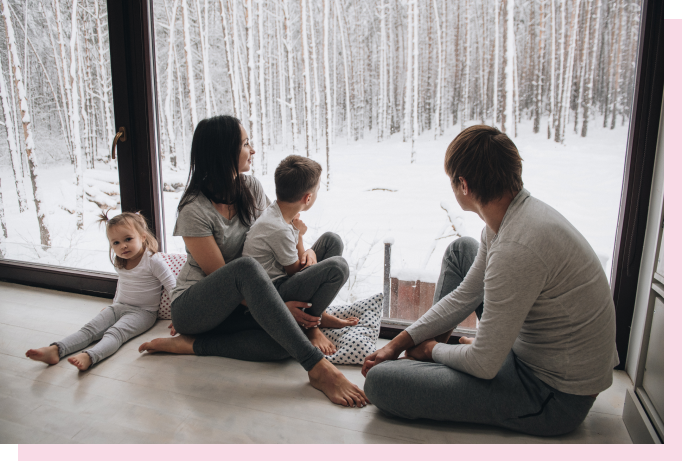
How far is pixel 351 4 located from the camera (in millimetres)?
1797

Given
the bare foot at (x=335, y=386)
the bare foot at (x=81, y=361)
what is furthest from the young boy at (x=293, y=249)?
the bare foot at (x=81, y=361)

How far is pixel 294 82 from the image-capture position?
192cm

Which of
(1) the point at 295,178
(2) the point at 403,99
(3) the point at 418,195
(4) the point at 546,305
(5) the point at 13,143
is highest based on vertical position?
(2) the point at 403,99

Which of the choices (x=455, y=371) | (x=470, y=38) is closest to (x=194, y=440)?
(x=455, y=371)

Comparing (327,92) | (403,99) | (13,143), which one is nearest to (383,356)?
(403,99)

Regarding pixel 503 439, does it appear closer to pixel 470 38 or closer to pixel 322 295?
pixel 322 295

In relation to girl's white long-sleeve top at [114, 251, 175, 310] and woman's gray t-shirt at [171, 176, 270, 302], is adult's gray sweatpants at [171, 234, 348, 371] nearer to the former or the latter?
woman's gray t-shirt at [171, 176, 270, 302]

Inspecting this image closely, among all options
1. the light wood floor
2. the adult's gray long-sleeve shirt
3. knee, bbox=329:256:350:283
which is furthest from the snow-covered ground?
the adult's gray long-sleeve shirt

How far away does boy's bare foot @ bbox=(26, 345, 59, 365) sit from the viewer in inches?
60.9

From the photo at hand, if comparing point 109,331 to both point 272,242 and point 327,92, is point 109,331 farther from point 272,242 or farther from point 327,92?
point 327,92

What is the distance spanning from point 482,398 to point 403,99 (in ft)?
4.15

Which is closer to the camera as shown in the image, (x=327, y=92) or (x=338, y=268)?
(x=338, y=268)

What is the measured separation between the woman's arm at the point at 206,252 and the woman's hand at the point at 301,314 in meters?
0.32

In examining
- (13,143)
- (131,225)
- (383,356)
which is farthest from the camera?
(13,143)
